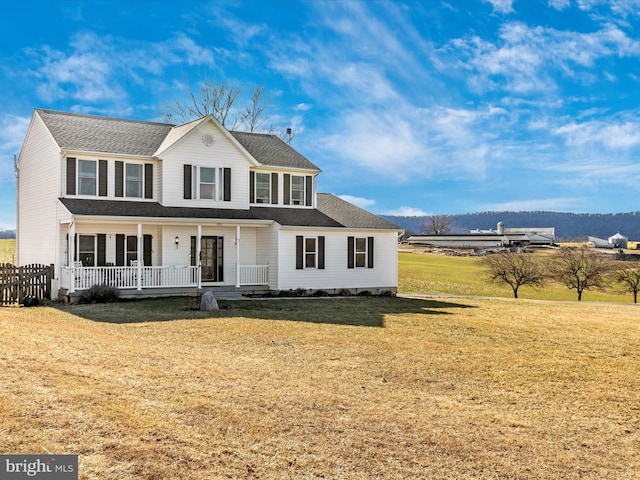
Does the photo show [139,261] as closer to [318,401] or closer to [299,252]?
[299,252]

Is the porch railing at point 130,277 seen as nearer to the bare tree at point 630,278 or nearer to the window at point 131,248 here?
the window at point 131,248

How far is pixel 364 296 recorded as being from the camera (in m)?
26.5

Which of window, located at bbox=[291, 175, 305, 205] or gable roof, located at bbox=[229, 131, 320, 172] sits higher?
gable roof, located at bbox=[229, 131, 320, 172]

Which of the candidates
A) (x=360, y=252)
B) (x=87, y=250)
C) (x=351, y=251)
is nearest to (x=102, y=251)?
(x=87, y=250)

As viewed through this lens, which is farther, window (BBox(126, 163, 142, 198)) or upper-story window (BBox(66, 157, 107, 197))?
window (BBox(126, 163, 142, 198))

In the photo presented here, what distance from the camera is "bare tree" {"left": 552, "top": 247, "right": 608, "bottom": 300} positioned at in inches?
1570

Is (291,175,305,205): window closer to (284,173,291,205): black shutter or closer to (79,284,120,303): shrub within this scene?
(284,173,291,205): black shutter

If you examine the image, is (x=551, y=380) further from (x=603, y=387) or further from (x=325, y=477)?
(x=325, y=477)

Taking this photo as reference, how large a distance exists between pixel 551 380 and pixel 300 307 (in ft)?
38.0

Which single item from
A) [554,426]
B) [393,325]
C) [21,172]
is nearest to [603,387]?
[554,426]

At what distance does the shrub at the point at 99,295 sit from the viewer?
69.6 feet

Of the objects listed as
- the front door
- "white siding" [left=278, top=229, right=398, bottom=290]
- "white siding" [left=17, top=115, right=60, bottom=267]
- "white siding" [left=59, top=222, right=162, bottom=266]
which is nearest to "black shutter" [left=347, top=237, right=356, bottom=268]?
"white siding" [left=278, top=229, right=398, bottom=290]

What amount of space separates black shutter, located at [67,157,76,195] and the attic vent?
17.3ft

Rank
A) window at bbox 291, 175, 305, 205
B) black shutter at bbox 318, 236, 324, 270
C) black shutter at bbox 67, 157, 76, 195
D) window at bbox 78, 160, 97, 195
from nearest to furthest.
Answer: black shutter at bbox 67, 157, 76, 195 < window at bbox 78, 160, 97, 195 < black shutter at bbox 318, 236, 324, 270 < window at bbox 291, 175, 305, 205
